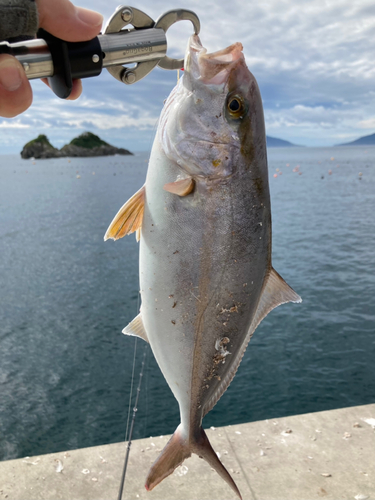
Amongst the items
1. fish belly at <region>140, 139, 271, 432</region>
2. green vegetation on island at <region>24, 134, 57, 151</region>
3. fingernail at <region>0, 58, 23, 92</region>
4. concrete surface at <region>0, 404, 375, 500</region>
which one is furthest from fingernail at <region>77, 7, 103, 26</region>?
green vegetation on island at <region>24, 134, 57, 151</region>

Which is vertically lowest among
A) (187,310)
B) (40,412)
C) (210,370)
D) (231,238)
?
(40,412)

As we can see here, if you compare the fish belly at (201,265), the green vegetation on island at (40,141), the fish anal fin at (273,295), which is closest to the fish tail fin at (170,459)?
the fish belly at (201,265)

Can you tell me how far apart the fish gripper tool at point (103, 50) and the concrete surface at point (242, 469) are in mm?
4335

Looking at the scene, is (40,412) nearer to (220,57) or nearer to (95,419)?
(95,419)

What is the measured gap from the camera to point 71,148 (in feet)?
554

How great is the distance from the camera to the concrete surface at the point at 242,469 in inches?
176

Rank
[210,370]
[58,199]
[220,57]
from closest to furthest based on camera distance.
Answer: [220,57] < [210,370] < [58,199]

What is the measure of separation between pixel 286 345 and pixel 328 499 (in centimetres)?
666

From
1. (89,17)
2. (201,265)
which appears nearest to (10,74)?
(89,17)

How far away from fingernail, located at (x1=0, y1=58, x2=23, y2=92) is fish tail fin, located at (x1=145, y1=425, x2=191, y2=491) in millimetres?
2007

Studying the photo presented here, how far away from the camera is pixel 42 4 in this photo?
1627mm

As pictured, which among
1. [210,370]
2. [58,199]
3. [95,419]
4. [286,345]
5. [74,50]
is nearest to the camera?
[74,50]

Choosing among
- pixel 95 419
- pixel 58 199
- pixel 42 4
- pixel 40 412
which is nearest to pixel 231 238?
pixel 42 4

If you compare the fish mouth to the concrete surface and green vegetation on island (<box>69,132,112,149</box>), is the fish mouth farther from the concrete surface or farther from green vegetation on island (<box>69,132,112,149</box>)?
green vegetation on island (<box>69,132,112,149</box>)
